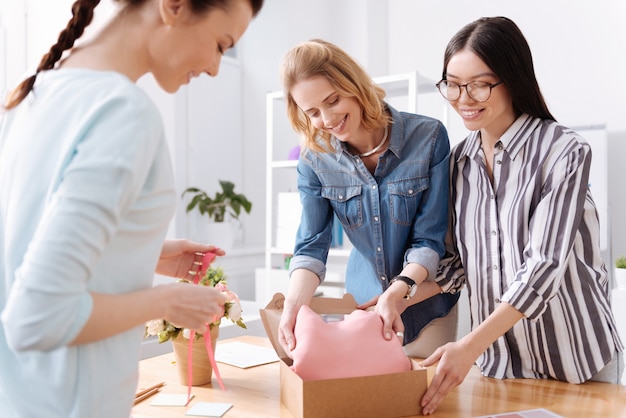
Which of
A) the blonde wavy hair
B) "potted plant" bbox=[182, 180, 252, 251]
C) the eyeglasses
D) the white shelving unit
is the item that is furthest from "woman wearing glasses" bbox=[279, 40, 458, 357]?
"potted plant" bbox=[182, 180, 252, 251]

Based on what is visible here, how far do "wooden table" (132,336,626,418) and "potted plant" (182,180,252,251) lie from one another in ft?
8.66

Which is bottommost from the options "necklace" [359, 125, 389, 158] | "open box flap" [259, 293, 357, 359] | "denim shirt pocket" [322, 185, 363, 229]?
"open box flap" [259, 293, 357, 359]

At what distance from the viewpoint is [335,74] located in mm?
1717

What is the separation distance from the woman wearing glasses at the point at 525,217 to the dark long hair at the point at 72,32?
0.81m

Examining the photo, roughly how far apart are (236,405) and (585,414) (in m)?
0.74

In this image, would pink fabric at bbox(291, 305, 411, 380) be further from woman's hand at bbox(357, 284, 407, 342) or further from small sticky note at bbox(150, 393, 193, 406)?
small sticky note at bbox(150, 393, 193, 406)

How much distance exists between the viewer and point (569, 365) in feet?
4.95

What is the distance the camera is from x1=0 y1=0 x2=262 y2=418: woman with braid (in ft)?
2.18

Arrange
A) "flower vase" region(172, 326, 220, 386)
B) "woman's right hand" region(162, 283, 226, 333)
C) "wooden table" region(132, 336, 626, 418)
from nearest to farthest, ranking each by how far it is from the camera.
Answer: "woman's right hand" region(162, 283, 226, 333)
"wooden table" region(132, 336, 626, 418)
"flower vase" region(172, 326, 220, 386)

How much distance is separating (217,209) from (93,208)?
12.1 ft

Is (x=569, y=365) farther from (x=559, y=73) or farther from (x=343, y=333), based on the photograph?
(x=559, y=73)

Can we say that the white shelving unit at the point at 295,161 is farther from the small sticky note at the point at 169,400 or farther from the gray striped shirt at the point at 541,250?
the small sticky note at the point at 169,400

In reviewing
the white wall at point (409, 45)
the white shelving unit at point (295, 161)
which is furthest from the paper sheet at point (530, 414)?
the white wall at point (409, 45)

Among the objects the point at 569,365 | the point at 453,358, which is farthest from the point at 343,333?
the point at 569,365
